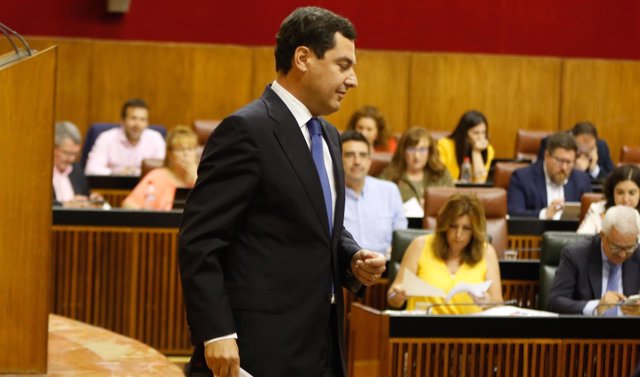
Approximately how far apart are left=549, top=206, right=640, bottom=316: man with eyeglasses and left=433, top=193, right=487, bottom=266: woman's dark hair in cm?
36

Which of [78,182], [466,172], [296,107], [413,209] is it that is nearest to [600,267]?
[413,209]

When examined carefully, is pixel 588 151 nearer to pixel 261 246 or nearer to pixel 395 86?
pixel 395 86

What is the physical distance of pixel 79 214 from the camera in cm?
636

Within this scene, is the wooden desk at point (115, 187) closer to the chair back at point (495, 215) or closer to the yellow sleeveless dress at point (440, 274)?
the chair back at point (495, 215)

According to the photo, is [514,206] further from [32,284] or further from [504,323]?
[32,284]

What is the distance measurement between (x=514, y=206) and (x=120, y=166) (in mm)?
3480

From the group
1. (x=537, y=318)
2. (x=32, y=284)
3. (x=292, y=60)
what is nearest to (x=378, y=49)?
(x=537, y=318)

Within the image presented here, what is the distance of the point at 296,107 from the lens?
8.66 feet

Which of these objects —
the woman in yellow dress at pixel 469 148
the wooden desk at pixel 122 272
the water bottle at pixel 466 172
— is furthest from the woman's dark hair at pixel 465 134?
the wooden desk at pixel 122 272

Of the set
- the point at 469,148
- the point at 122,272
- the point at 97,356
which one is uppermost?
the point at 469,148

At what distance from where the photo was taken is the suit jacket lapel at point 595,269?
5297 mm

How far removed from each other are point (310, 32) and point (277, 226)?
410 millimetres

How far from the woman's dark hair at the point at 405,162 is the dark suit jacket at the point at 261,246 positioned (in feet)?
16.8

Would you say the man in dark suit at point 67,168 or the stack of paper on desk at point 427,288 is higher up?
the man in dark suit at point 67,168
